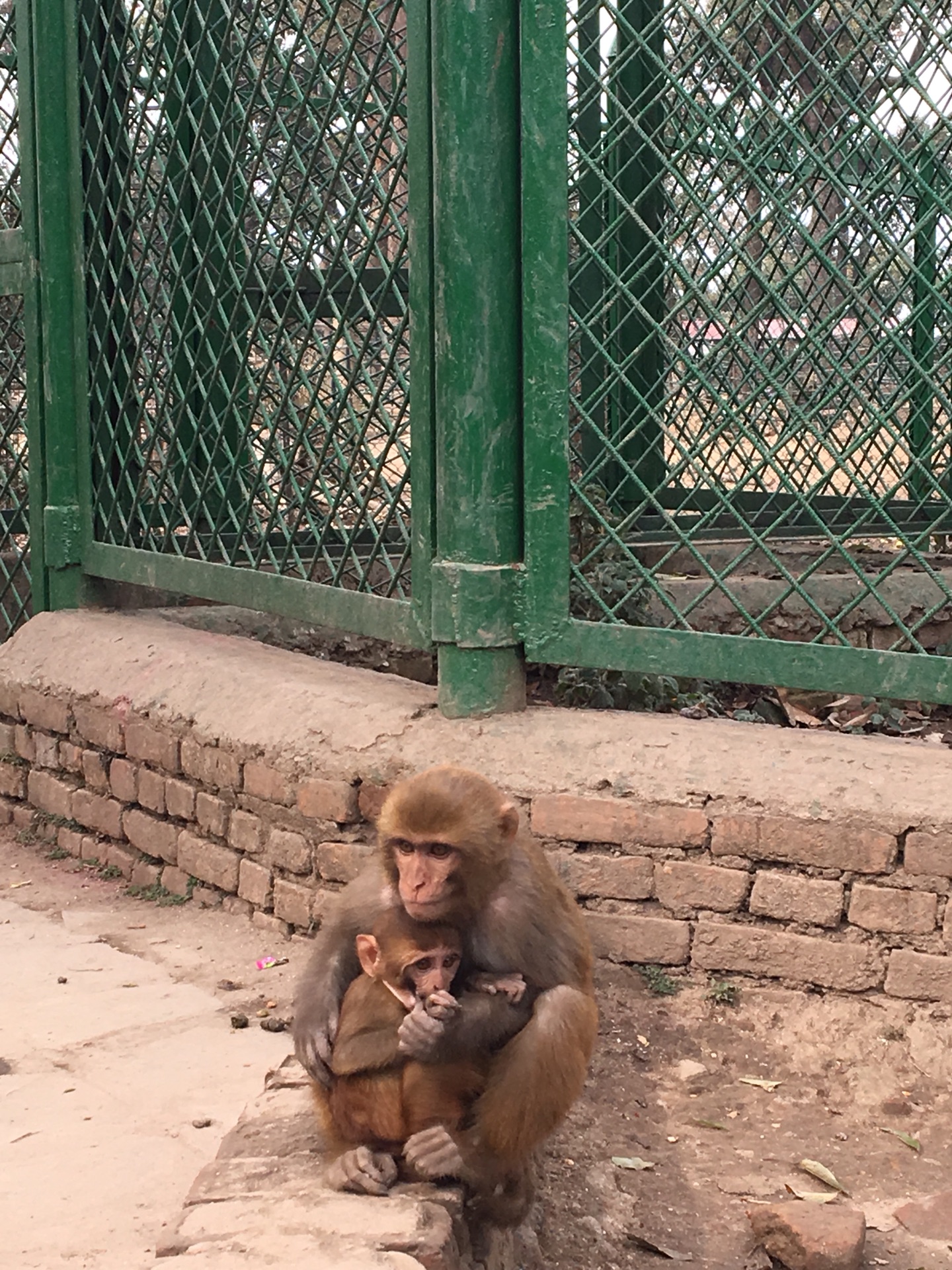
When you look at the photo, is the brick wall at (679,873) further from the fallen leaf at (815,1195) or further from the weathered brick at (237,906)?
the fallen leaf at (815,1195)

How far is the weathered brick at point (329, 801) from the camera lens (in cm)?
455

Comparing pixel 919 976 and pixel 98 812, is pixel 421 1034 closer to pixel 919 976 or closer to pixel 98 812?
pixel 919 976

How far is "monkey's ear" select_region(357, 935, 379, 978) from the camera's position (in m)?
3.03

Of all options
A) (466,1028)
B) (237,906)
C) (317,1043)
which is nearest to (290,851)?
(237,906)

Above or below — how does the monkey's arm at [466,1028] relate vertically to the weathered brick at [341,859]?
above

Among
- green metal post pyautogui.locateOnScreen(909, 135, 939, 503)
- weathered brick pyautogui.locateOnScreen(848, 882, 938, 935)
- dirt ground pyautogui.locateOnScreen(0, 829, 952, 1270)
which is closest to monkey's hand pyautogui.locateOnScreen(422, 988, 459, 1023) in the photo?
dirt ground pyautogui.locateOnScreen(0, 829, 952, 1270)

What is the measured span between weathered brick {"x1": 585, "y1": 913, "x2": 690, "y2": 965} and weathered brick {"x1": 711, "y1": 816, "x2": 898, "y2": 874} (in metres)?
0.26

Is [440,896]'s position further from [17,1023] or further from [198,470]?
[198,470]

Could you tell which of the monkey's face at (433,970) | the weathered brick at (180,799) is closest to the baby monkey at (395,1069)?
the monkey's face at (433,970)

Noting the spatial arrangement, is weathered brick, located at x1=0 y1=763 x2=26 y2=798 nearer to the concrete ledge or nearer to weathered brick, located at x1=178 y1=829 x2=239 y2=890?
the concrete ledge

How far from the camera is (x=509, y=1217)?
299 centimetres

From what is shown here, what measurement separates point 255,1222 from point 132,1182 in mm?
706

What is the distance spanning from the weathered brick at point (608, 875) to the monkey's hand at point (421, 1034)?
143cm

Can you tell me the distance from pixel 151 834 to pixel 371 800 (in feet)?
4.18
